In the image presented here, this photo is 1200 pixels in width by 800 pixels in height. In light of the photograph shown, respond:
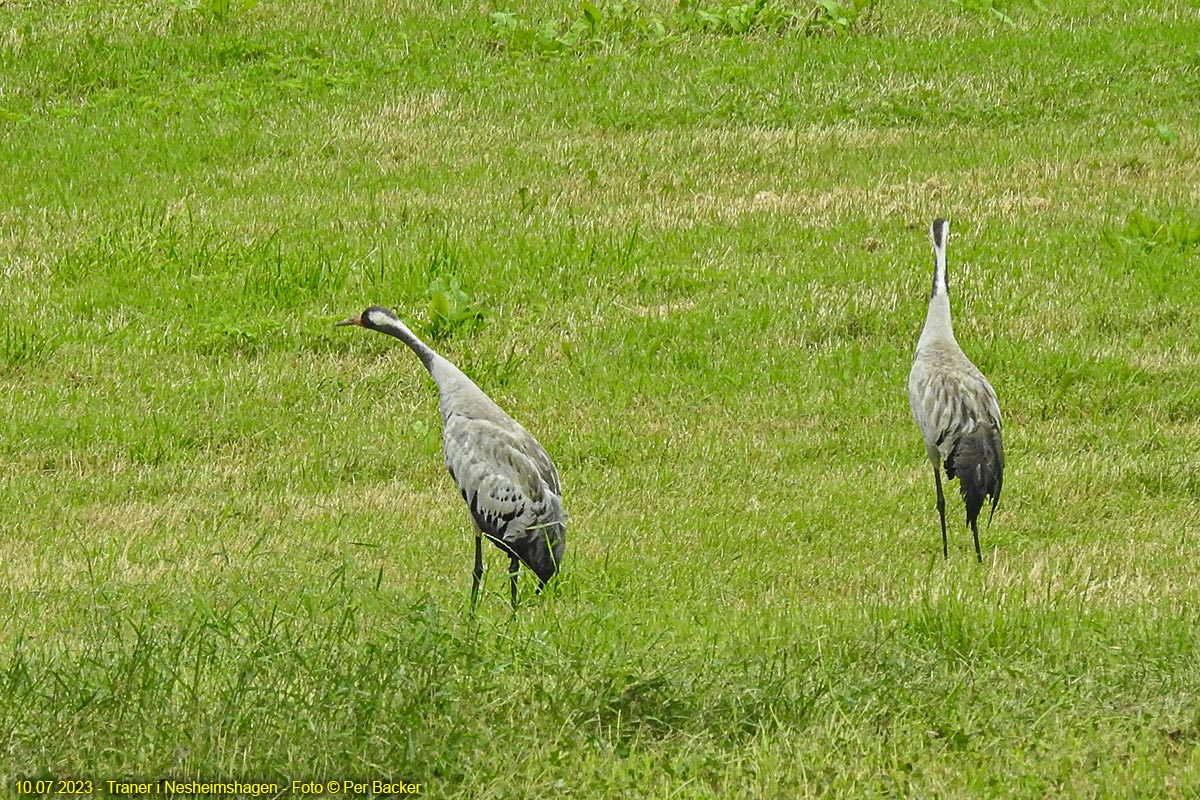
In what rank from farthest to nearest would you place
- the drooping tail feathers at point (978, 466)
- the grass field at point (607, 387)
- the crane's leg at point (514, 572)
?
the drooping tail feathers at point (978, 466) → the crane's leg at point (514, 572) → the grass field at point (607, 387)

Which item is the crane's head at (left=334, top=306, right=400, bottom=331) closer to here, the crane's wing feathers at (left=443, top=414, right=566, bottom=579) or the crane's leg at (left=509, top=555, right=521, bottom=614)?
the crane's wing feathers at (left=443, top=414, right=566, bottom=579)

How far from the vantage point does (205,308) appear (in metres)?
12.5

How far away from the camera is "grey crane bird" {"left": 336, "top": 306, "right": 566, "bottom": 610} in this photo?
762 cm

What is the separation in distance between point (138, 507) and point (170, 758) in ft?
14.1

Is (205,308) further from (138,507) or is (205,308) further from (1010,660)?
(1010,660)

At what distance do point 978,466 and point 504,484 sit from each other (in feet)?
8.43

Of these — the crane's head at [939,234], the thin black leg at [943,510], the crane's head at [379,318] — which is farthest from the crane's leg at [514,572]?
the crane's head at [939,234]

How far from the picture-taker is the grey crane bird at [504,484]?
762 centimetres

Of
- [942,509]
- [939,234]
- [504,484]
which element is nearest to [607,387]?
[939,234]

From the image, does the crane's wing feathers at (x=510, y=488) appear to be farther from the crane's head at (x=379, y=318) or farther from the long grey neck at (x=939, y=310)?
the long grey neck at (x=939, y=310)

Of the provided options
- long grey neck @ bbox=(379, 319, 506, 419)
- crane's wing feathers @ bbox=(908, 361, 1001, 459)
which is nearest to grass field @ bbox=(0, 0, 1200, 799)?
crane's wing feathers @ bbox=(908, 361, 1001, 459)

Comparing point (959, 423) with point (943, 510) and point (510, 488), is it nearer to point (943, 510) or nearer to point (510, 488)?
point (943, 510)

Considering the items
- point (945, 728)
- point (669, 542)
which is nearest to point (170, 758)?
point (945, 728)


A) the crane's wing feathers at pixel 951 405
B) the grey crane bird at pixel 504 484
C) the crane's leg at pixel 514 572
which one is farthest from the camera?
the crane's wing feathers at pixel 951 405
